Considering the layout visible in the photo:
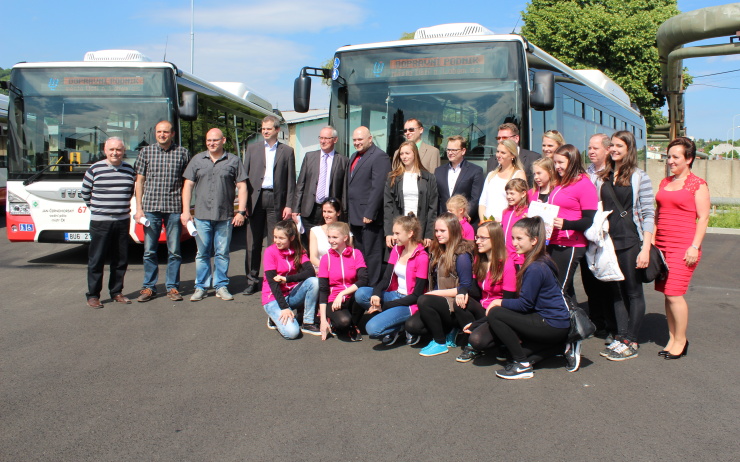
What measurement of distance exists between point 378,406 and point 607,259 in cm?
238

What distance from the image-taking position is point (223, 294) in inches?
300

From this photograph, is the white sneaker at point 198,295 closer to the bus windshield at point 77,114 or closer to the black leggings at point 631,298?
the bus windshield at point 77,114

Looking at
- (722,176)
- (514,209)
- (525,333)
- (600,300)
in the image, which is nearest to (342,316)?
(525,333)

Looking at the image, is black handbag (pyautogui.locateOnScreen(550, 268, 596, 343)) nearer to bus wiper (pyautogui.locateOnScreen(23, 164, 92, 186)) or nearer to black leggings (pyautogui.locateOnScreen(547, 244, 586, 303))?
black leggings (pyautogui.locateOnScreen(547, 244, 586, 303))

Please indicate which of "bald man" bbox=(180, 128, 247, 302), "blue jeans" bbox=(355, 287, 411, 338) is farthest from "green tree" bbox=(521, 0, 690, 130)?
"blue jeans" bbox=(355, 287, 411, 338)

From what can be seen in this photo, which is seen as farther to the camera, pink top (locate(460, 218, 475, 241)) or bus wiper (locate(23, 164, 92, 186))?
bus wiper (locate(23, 164, 92, 186))

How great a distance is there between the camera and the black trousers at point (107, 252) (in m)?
7.22

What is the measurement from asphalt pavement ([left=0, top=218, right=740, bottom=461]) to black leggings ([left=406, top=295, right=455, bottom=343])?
0.70 ft

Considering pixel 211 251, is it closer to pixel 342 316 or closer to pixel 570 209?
pixel 342 316

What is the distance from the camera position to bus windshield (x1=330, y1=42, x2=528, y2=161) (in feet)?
26.5

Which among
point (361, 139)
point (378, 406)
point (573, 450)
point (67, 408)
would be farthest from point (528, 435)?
point (361, 139)

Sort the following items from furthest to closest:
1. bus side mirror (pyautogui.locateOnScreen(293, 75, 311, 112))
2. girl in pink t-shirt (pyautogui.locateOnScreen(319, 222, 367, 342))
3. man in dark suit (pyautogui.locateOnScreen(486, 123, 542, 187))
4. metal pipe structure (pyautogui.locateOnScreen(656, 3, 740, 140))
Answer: metal pipe structure (pyautogui.locateOnScreen(656, 3, 740, 140)) < bus side mirror (pyautogui.locateOnScreen(293, 75, 311, 112)) < man in dark suit (pyautogui.locateOnScreen(486, 123, 542, 187)) < girl in pink t-shirt (pyautogui.locateOnScreen(319, 222, 367, 342))

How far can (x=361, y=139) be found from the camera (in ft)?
22.9

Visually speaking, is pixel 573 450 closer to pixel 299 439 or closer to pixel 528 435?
pixel 528 435
